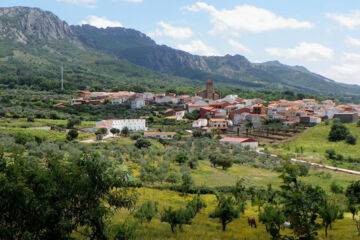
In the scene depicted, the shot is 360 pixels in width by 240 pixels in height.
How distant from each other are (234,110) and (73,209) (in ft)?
311

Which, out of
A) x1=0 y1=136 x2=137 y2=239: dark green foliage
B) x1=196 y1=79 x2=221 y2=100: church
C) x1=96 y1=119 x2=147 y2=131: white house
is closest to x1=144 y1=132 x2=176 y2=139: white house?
x1=96 y1=119 x2=147 y2=131: white house

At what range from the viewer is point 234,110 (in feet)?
338

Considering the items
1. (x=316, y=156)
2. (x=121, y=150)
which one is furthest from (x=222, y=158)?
(x=316, y=156)

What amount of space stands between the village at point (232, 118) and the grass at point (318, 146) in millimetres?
4026

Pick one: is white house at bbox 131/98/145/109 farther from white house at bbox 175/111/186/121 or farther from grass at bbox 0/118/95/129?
grass at bbox 0/118/95/129

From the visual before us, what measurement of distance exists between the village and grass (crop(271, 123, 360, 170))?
158 inches

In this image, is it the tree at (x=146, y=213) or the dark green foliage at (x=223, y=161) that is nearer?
the tree at (x=146, y=213)

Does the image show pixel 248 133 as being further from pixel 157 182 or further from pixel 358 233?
pixel 358 233

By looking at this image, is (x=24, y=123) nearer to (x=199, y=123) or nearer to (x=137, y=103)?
(x=199, y=123)

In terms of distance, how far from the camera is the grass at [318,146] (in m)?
61.3

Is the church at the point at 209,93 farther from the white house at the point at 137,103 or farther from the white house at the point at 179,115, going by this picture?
the white house at the point at 179,115

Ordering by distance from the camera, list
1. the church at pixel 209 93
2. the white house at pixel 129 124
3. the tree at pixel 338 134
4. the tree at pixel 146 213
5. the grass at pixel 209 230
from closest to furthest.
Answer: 1. the grass at pixel 209 230
2. the tree at pixel 146 213
3. the tree at pixel 338 134
4. the white house at pixel 129 124
5. the church at pixel 209 93

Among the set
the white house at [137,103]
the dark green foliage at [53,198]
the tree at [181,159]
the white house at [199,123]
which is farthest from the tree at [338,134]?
the dark green foliage at [53,198]

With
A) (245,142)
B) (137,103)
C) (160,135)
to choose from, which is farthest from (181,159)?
(137,103)
